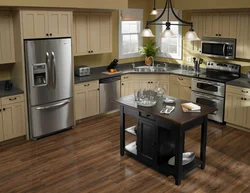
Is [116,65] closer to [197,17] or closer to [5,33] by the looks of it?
[197,17]

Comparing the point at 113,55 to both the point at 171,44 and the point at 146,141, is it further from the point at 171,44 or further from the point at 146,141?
the point at 146,141

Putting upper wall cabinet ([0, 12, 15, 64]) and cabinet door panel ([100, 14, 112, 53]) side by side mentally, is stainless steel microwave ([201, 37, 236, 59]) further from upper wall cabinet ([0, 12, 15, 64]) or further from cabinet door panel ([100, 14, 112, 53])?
upper wall cabinet ([0, 12, 15, 64])

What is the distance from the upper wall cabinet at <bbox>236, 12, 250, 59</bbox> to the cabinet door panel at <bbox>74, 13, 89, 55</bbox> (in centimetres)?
296

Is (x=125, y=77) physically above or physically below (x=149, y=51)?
below

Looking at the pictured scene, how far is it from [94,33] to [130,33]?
1.31 meters

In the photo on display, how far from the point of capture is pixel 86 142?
17.5 feet

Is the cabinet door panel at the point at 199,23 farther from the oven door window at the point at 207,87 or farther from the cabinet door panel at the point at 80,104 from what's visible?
the cabinet door panel at the point at 80,104

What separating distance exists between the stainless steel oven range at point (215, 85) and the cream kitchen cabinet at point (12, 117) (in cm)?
342

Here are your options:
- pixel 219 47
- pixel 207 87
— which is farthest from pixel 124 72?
pixel 219 47

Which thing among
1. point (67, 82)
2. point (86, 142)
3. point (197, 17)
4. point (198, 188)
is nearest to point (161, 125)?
point (198, 188)

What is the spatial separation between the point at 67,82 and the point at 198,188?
2.97 meters

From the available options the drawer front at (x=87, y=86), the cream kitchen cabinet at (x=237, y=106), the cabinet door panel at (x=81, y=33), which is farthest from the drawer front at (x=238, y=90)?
the cabinet door panel at (x=81, y=33)

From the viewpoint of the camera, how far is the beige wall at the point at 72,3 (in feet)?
15.1

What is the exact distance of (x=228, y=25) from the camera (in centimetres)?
609
